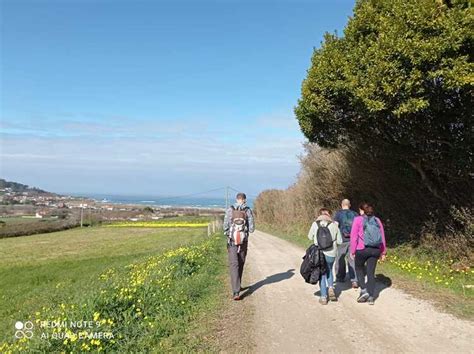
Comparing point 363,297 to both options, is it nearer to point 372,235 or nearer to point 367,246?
point 367,246

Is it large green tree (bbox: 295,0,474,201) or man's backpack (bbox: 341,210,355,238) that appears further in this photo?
man's backpack (bbox: 341,210,355,238)

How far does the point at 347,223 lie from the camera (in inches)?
366

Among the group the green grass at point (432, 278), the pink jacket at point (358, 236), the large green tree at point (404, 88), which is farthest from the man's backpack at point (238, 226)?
the large green tree at point (404, 88)

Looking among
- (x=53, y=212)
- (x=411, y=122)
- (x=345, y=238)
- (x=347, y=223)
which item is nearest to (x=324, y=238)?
(x=347, y=223)

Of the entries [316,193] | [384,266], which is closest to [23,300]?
[384,266]

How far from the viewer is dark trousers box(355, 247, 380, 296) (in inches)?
310

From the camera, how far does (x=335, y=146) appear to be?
1497 cm

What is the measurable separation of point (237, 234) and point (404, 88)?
4859mm

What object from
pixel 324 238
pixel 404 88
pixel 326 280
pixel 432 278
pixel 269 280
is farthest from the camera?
pixel 269 280

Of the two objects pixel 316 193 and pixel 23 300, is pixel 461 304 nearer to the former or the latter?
pixel 23 300

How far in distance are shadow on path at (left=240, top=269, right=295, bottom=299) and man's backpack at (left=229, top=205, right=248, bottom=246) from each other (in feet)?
3.77

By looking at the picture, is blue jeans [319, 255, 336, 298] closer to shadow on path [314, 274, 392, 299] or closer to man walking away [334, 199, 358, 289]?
shadow on path [314, 274, 392, 299]

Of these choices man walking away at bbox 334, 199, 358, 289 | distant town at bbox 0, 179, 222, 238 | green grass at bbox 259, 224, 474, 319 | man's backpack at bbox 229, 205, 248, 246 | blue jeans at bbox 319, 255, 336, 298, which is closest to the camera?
green grass at bbox 259, 224, 474, 319

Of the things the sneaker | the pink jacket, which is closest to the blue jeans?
the sneaker
